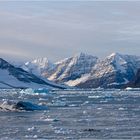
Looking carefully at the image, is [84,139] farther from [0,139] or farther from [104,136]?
[0,139]

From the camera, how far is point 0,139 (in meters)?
31.3

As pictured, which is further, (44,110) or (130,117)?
(44,110)

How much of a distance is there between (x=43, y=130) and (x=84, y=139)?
553 cm

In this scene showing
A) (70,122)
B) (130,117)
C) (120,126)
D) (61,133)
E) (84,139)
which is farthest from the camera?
(130,117)

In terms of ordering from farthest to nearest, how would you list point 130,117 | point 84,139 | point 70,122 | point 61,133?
1. point 130,117
2. point 70,122
3. point 61,133
4. point 84,139

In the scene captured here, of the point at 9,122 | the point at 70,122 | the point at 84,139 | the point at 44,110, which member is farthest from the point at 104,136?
the point at 44,110

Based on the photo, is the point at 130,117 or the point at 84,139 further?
the point at 130,117

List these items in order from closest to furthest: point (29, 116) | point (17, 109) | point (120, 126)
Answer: point (120, 126) → point (29, 116) → point (17, 109)

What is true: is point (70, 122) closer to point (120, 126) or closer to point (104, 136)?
point (120, 126)

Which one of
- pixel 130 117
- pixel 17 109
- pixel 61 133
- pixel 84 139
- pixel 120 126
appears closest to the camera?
pixel 84 139

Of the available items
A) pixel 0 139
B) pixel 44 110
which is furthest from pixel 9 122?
pixel 44 110

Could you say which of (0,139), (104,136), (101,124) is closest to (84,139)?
(104,136)

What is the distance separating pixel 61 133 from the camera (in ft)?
111

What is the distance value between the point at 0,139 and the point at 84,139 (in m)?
4.49
